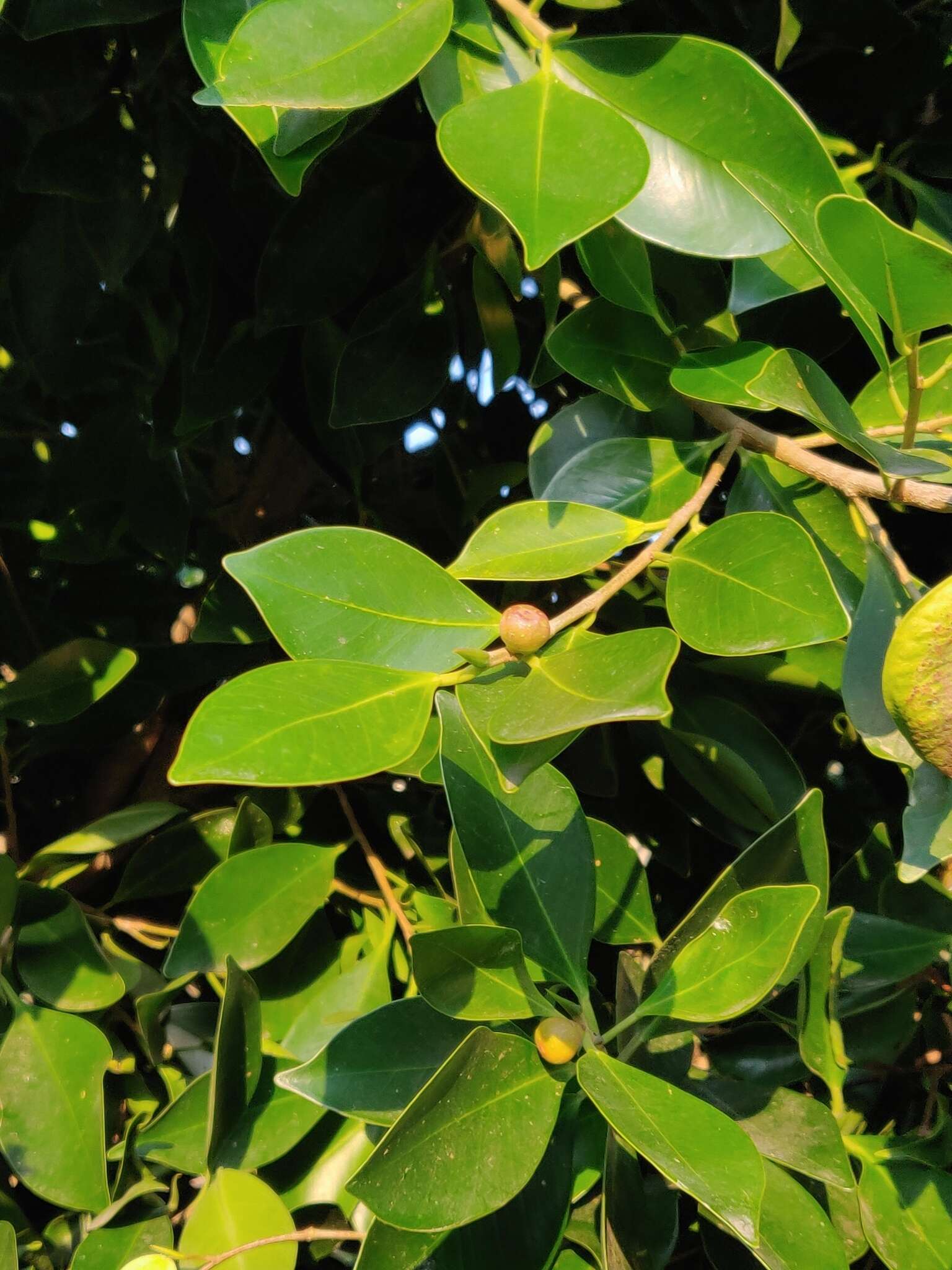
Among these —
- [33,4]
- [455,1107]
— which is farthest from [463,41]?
[455,1107]

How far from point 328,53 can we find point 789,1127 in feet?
2.12

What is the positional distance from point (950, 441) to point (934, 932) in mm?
358

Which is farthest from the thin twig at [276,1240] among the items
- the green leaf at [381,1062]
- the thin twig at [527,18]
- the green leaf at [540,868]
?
the thin twig at [527,18]

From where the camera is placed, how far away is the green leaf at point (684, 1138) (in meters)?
0.41

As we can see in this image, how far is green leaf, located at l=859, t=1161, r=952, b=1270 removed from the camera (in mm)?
581

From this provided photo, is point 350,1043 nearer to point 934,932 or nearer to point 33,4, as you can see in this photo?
point 934,932

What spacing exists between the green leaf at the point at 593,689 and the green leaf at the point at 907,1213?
0.42 meters

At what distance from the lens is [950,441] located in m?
0.53

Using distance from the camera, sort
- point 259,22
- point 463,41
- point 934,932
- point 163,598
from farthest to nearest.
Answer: point 163,598, point 934,932, point 463,41, point 259,22

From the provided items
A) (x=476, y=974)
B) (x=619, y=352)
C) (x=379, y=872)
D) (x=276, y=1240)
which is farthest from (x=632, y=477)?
(x=276, y=1240)

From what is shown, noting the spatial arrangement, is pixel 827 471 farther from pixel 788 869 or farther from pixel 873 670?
pixel 788 869

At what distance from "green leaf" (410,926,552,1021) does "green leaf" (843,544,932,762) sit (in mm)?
207

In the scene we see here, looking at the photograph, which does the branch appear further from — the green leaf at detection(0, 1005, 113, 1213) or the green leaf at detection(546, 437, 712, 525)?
the green leaf at detection(0, 1005, 113, 1213)

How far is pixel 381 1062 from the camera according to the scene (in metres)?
0.58
